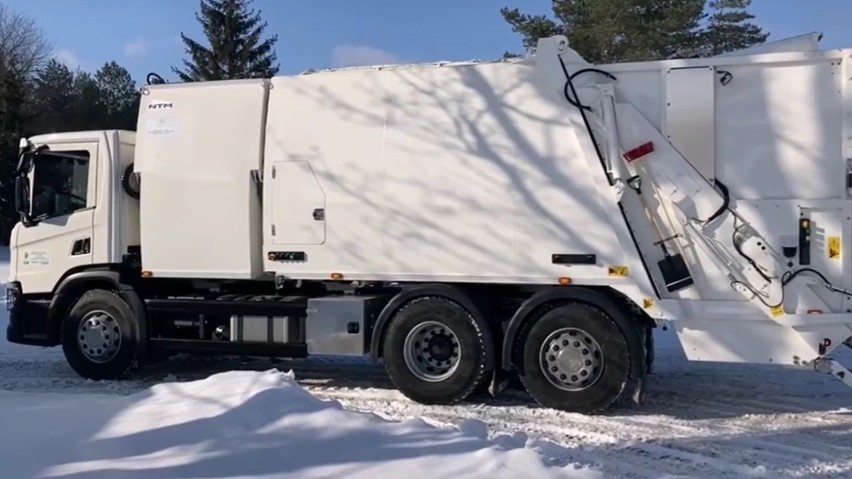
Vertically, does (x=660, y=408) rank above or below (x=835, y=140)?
below

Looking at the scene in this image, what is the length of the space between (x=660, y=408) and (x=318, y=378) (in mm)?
3923

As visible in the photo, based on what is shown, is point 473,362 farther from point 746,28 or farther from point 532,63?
point 746,28

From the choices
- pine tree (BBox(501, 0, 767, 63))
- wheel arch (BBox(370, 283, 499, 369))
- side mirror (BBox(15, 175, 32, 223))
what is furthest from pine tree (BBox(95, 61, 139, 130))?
wheel arch (BBox(370, 283, 499, 369))

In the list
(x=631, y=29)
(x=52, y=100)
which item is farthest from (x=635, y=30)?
(x=52, y=100)

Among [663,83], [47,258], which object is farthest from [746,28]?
[47,258]

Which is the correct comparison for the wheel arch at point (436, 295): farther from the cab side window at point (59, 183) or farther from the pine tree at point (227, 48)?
the pine tree at point (227, 48)

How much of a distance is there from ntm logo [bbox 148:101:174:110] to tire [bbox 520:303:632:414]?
15.0ft

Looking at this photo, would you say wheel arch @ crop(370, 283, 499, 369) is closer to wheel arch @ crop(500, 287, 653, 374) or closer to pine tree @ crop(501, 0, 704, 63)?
wheel arch @ crop(500, 287, 653, 374)

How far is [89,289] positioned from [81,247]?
49 centimetres

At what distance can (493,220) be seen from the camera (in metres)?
8.25

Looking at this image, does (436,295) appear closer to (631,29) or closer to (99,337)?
(99,337)

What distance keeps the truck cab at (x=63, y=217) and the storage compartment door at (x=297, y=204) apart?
2.02 meters

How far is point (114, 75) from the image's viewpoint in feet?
179

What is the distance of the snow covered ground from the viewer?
5.36 m
